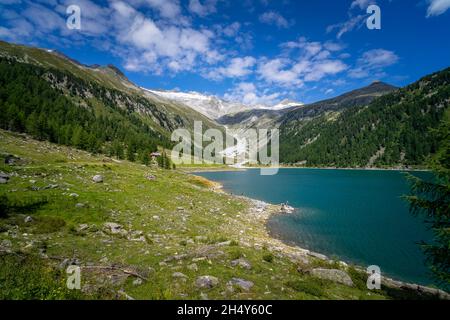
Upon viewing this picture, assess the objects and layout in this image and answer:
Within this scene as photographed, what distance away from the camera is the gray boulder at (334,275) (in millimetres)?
14562

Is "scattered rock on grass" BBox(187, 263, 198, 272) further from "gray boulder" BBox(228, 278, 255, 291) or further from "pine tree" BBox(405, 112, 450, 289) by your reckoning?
"pine tree" BBox(405, 112, 450, 289)

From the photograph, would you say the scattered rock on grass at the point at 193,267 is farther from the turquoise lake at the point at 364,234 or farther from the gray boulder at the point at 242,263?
the turquoise lake at the point at 364,234

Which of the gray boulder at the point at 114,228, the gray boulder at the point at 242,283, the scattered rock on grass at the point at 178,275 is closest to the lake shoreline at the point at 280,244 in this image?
the gray boulder at the point at 242,283

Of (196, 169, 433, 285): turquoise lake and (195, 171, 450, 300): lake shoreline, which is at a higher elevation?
(195, 171, 450, 300): lake shoreline

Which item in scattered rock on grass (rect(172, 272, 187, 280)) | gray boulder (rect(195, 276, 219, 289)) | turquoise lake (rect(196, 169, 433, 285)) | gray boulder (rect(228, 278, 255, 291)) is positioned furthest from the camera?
turquoise lake (rect(196, 169, 433, 285))

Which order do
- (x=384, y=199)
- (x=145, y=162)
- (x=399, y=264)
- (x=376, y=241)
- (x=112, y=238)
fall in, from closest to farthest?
1. (x=112, y=238)
2. (x=399, y=264)
3. (x=376, y=241)
4. (x=384, y=199)
5. (x=145, y=162)

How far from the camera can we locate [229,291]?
11.4 metres

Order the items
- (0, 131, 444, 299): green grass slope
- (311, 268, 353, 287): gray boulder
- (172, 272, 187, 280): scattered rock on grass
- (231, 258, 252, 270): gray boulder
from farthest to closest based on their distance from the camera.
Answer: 1. (231, 258, 252, 270): gray boulder
2. (311, 268, 353, 287): gray boulder
3. (172, 272, 187, 280): scattered rock on grass
4. (0, 131, 444, 299): green grass slope

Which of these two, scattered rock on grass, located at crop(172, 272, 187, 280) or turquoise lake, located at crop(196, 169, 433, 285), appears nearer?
scattered rock on grass, located at crop(172, 272, 187, 280)

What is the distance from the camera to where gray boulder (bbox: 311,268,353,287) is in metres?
14.6

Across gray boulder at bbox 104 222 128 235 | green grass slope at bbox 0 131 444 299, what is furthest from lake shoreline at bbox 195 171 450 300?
gray boulder at bbox 104 222 128 235
